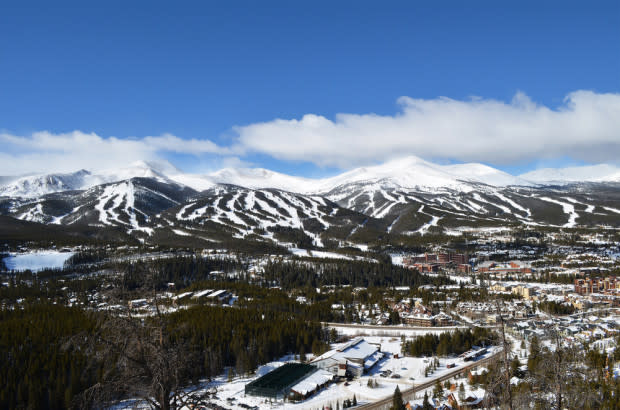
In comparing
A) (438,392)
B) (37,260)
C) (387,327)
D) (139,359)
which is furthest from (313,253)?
(139,359)

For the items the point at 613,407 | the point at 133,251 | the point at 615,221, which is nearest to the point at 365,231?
the point at 133,251

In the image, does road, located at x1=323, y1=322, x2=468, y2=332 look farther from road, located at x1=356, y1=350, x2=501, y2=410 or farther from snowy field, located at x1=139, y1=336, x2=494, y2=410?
road, located at x1=356, y1=350, x2=501, y2=410

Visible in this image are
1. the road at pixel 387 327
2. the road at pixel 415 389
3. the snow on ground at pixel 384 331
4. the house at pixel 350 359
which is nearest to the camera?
the road at pixel 415 389

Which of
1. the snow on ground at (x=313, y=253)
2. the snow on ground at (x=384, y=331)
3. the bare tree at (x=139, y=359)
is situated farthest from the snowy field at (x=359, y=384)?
the snow on ground at (x=313, y=253)

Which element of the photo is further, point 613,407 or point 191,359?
point 613,407

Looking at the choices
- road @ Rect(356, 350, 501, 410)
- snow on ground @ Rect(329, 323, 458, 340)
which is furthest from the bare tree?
snow on ground @ Rect(329, 323, 458, 340)

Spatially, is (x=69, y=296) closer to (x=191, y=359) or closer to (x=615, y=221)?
(x=191, y=359)

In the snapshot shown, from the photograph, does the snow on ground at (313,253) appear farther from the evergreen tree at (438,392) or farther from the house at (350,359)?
the evergreen tree at (438,392)

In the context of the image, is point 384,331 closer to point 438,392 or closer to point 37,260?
point 438,392
